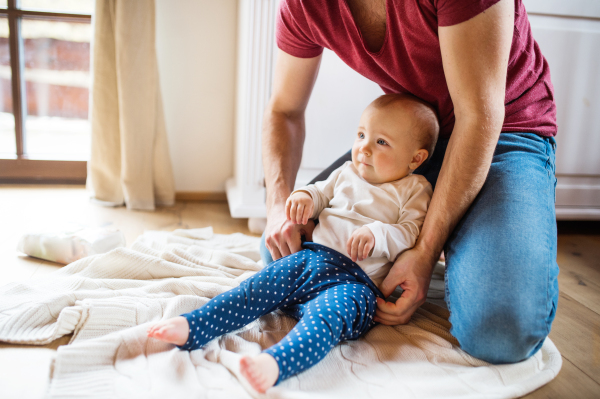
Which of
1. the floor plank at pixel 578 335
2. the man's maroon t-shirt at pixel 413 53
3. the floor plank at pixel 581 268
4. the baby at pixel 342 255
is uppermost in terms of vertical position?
the man's maroon t-shirt at pixel 413 53

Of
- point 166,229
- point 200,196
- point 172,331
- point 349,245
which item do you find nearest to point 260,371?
point 172,331

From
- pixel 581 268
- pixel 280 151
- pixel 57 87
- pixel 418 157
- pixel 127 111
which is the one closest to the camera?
pixel 418 157

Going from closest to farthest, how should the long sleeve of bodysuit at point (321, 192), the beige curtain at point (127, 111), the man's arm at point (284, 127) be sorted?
the long sleeve of bodysuit at point (321, 192) → the man's arm at point (284, 127) → the beige curtain at point (127, 111)

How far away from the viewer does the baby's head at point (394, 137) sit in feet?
3.10

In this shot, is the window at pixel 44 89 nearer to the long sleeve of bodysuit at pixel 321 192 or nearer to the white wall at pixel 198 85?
the white wall at pixel 198 85

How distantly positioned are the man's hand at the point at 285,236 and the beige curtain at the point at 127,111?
92cm

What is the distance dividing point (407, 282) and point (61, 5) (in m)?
1.75

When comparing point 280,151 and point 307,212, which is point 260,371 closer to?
point 307,212

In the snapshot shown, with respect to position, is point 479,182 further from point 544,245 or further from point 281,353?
point 281,353

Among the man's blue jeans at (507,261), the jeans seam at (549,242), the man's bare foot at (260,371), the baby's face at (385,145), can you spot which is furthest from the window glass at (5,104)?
the jeans seam at (549,242)

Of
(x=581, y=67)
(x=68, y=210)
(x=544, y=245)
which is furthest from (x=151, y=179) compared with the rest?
(x=581, y=67)

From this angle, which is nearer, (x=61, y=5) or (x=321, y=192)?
(x=321, y=192)

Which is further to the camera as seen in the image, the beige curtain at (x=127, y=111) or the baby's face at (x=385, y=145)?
the beige curtain at (x=127, y=111)

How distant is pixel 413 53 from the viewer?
93 cm
